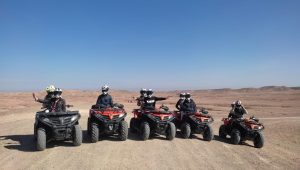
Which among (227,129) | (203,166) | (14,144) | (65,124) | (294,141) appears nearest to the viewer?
(203,166)

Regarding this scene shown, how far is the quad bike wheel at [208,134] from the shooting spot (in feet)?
44.5

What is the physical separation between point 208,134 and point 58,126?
615 centimetres

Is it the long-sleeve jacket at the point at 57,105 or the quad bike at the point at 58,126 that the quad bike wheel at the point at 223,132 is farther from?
the long-sleeve jacket at the point at 57,105

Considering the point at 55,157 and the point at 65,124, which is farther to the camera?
the point at 65,124

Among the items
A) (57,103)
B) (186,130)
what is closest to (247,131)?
(186,130)

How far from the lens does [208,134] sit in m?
13.6

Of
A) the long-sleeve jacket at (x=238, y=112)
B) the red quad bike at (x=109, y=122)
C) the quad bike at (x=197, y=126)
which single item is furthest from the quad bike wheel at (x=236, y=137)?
the red quad bike at (x=109, y=122)

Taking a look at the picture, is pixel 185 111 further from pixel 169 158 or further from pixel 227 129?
pixel 169 158

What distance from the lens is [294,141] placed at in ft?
52.0

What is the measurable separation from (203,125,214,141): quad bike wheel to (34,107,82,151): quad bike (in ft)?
17.6

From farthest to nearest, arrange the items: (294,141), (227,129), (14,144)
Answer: (294,141) → (227,129) → (14,144)

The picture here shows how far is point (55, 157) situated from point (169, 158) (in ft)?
11.2

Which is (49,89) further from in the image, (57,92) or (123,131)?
(123,131)

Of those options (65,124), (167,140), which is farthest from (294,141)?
(65,124)
